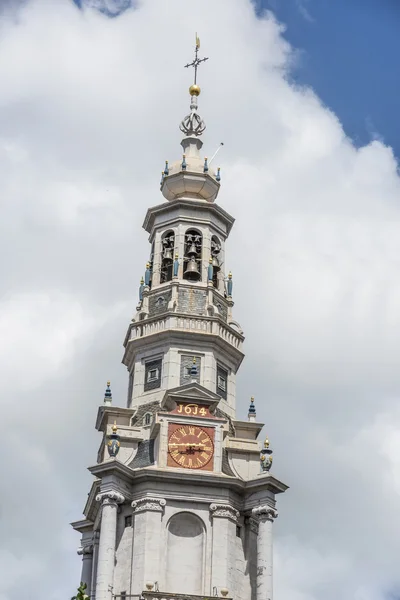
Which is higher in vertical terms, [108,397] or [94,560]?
[108,397]

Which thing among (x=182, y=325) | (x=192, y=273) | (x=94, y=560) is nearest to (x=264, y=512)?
(x=94, y=560)

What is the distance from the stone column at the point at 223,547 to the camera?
70688mm

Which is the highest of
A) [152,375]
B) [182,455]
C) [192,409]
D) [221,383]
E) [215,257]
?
[215,257]

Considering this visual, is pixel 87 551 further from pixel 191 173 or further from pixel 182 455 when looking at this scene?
pixel 191 173

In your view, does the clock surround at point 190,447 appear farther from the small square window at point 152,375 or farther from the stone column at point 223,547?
the small square window at point 152,375

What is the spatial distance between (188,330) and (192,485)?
10.3 meters

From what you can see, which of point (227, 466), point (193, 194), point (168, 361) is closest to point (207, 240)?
point (193, 194)

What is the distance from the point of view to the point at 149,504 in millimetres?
72125

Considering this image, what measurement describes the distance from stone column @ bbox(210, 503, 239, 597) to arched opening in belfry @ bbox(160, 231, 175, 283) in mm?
16994

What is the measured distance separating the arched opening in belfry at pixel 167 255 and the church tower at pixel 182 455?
90mm

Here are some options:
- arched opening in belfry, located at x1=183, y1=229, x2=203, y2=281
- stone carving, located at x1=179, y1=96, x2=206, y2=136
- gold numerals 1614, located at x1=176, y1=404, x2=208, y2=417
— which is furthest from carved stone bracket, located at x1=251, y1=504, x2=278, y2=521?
stone carving, located at x1=179, y1=96, x2=206, y2=136

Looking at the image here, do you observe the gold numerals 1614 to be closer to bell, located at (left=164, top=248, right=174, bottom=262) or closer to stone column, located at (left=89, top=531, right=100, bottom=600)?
stone column, located at (left=89, top=531, right=100, bottom=600)

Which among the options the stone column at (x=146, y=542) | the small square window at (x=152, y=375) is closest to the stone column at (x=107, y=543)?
the stone column at (x=146, y=542)

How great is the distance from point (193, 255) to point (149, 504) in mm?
18150
